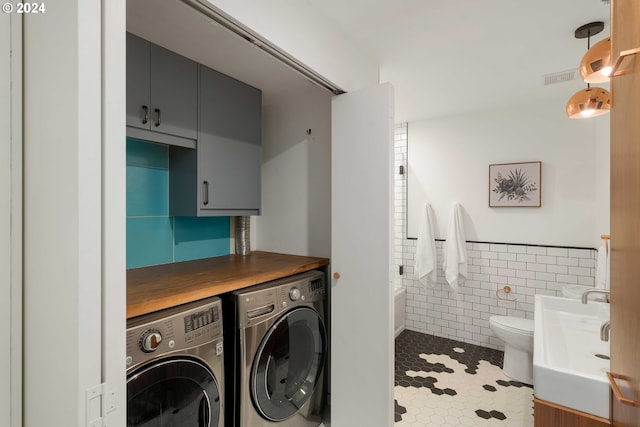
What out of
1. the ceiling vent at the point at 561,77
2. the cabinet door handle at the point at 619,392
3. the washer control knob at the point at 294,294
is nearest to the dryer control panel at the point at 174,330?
the washer control knob at the point at 294,294

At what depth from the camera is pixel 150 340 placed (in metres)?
1.09

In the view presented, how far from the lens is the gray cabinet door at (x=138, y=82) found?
56.1 inches

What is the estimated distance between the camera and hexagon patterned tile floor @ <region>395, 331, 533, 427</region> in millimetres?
2020

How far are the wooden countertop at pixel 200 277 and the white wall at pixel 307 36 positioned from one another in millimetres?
1085

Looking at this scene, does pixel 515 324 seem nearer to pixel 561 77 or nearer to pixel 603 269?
pixel 603 269

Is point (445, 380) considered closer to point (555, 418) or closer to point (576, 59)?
point (555, 418)

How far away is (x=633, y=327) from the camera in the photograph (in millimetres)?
724

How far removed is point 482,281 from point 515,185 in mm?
1017

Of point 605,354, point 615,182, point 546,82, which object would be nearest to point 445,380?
point 605,354

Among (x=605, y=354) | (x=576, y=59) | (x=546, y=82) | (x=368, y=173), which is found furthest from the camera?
(x=546, y=82)

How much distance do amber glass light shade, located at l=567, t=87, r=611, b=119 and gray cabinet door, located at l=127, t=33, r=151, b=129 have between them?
2.19 meters

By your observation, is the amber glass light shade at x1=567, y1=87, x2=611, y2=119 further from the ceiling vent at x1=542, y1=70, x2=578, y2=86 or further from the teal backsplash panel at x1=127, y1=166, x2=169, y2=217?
the teal backsplash panel at x1=127, y1=166, x2=169, y2=217

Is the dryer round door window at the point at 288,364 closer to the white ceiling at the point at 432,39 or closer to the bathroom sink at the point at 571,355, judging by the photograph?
the bathroom sink at the point at 571,355

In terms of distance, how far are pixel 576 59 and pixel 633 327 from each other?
207cm
